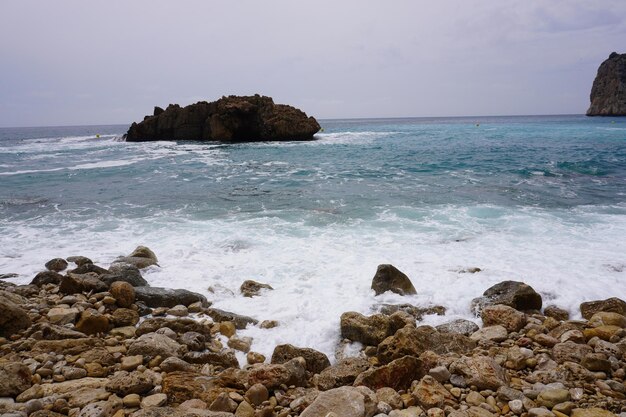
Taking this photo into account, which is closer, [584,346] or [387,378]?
[387,378]

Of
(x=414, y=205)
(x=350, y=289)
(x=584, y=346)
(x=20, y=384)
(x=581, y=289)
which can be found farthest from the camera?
(x=414, y=205)

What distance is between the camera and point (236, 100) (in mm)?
51406

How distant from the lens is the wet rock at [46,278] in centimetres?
727

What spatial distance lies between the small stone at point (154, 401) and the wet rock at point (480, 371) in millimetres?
3224

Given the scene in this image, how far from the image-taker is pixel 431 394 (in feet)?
13.0

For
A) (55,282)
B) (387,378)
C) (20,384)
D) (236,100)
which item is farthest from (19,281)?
(236,100)

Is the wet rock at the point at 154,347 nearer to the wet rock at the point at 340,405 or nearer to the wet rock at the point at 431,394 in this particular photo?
the wet rock at the point at 340,405

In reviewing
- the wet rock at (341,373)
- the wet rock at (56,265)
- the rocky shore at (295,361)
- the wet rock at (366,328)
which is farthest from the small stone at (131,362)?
the wet rock at (56,265)

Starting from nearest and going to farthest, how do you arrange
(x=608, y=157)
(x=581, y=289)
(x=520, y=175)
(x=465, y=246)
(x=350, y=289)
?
(x=581, y=289)
(x=350, y=289)
(x=465, y=246)
(x=520, y=175)
(x=608, y=157)

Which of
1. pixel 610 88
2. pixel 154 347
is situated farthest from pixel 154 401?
pixel 610 88

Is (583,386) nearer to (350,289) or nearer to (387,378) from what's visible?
(387,378)

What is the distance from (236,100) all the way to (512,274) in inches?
1924

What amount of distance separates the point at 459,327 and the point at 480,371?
154 cm

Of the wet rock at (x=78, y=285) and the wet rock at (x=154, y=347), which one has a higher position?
the wet rock at (x=78, y=285)
